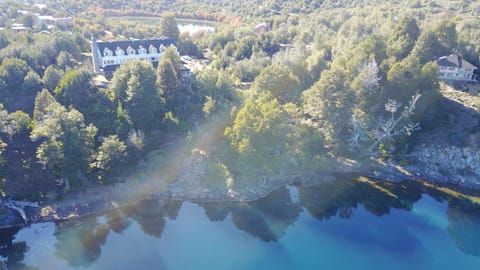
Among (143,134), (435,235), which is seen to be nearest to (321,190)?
(435,235)

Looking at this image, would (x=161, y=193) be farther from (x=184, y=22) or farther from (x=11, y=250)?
(x=184, y=22)

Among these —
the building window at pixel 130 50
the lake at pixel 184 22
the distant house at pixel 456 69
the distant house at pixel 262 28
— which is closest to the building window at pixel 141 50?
the building window at pixel 130 50

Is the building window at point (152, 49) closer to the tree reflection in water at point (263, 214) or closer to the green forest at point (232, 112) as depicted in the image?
the green forest at point (232, 112)

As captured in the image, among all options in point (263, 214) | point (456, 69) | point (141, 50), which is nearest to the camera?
point (263, 214)

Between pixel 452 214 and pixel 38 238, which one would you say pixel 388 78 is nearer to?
pixel 452 214

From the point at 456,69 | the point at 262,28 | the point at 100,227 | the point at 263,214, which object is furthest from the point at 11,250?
the point at 262,28
